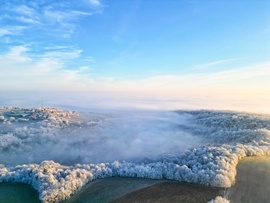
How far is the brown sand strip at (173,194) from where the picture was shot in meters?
38.7

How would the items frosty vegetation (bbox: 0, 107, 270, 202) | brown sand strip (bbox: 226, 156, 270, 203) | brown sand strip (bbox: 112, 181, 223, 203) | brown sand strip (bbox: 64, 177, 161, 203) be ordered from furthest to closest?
frosty vegetation (bbox: 0, 107, 270, 202)
brown sand strip (bbox: 64, 177, 161, 203)
brown sand strip (bbox: 112, 181, 223, 203)
brown sand strip (bbox: 226, 156, 270, 203)

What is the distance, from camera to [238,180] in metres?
43.4

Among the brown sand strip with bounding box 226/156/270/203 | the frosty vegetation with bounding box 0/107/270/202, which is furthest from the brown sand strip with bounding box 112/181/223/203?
the brown sand strip with bounding box 226/156/270/203

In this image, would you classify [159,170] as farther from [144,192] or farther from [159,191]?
[144,192]

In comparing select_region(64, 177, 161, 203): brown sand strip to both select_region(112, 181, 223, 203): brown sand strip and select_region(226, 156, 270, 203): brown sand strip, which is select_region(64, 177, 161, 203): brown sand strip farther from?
select_region(226, 156, 270, 203): brown sand strip

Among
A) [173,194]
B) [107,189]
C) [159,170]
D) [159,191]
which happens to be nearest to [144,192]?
[159,191]

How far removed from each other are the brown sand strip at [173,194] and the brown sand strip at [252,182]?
280 cm

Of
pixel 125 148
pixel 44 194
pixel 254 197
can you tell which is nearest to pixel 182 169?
pixel 254 197

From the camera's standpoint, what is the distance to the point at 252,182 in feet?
139

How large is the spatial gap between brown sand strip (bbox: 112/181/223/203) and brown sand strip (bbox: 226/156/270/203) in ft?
9.17

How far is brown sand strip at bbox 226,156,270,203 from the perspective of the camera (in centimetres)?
3775

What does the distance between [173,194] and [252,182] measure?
1368 cm

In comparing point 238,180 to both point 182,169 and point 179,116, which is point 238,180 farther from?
point 179,116

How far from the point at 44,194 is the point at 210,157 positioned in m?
31.3
